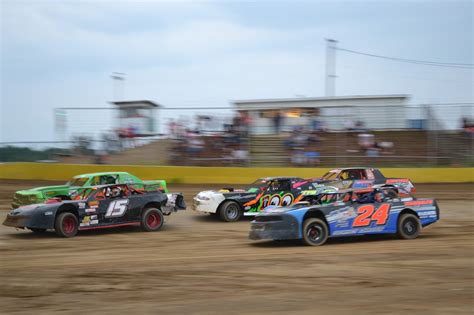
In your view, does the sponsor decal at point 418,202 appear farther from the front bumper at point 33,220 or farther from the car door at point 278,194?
the front bumper at point 33,220

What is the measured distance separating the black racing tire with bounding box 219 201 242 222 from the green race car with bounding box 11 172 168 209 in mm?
1762

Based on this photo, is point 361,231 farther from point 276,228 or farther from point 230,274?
point 230,274

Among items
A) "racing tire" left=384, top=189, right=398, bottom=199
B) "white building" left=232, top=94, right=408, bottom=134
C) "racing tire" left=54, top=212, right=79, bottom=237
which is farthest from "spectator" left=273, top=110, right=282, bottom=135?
"racing tire" left=54, top=212, right=79, bottom=237

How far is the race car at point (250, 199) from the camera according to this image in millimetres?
14727

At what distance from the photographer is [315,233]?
10.7 meters

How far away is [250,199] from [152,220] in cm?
309

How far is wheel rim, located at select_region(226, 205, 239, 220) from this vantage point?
1483 centimetres

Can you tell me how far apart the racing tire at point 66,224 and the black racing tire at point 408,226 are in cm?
731

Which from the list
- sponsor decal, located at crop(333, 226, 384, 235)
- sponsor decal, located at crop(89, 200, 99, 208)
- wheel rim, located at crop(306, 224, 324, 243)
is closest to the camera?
wheel rim, located at crop(306, 224, 324, 243)

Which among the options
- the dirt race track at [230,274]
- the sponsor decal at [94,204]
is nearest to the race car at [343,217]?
the dirt race track at [230,274]

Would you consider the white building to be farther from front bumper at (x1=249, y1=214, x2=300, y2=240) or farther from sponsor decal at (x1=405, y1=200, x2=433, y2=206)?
front bumper at (x1=249, y1=214, x2=300, y2=240)

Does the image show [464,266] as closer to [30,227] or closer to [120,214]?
[120,214]

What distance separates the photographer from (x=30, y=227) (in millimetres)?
11656

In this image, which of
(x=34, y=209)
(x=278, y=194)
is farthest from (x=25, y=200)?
(x=278, y=194)
